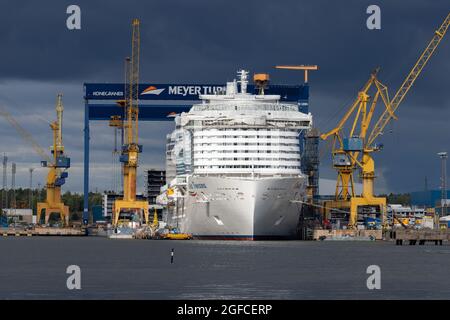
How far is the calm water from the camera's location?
63312 millimetres

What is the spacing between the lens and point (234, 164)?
14312cm

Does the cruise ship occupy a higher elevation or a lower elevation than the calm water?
higher

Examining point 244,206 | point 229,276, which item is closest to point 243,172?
point 244,206

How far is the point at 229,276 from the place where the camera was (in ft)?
252

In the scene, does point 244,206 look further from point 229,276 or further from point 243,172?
point 229,276

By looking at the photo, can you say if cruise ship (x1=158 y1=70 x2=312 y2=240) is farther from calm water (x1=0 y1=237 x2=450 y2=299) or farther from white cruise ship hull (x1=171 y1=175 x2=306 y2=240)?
calm water (x1=0 y1=237 x2=450 y2=299)

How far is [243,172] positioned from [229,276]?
65874 millimetres

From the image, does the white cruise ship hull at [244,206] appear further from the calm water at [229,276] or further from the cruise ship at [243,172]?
the calm water at [229,276]

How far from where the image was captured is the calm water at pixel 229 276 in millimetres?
63312

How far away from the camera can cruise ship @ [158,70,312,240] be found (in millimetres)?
139875

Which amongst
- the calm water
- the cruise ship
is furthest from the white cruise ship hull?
the calm water

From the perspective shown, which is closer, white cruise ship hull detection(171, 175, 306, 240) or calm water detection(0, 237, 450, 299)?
calm water detection(0, 237, 450, 299)

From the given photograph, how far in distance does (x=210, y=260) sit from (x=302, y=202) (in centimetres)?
5341
